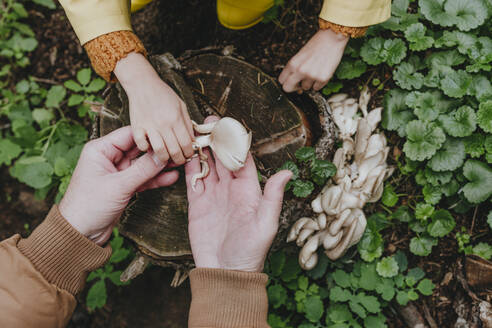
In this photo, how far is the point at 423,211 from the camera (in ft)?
5.75

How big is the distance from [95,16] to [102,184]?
631 mm

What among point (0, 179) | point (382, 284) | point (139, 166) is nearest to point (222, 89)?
point (139, 166)

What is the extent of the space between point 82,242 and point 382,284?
4.84ft

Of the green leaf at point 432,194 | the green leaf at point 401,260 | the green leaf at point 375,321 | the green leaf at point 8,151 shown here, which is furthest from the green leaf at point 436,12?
the green leaf at point 8,151

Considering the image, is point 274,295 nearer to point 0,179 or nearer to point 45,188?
point 45,188

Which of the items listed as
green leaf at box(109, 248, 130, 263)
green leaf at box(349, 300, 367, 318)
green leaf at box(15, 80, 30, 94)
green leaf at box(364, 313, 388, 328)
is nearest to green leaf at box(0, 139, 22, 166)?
green leaf at box(15, 80, 30, 94)

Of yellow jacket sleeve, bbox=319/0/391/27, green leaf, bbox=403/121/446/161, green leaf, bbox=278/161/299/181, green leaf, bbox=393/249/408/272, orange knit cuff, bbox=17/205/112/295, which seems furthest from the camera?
green leaf, bbox=393/249/408/272

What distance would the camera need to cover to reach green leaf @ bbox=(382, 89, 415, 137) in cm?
177

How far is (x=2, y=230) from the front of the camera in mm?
2557

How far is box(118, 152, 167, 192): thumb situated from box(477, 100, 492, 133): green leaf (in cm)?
146

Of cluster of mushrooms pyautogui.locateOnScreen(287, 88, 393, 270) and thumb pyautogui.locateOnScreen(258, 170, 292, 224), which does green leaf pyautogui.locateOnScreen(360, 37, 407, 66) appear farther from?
thumb pyautogui.locateOnScreen(258, 170, 292, 224)

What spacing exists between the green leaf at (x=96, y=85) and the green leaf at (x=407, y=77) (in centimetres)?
181

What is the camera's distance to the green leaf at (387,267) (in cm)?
178

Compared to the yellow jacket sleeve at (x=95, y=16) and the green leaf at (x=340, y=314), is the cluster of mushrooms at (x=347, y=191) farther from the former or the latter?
the yellow jacket sleeve at (x=95, y=16)
